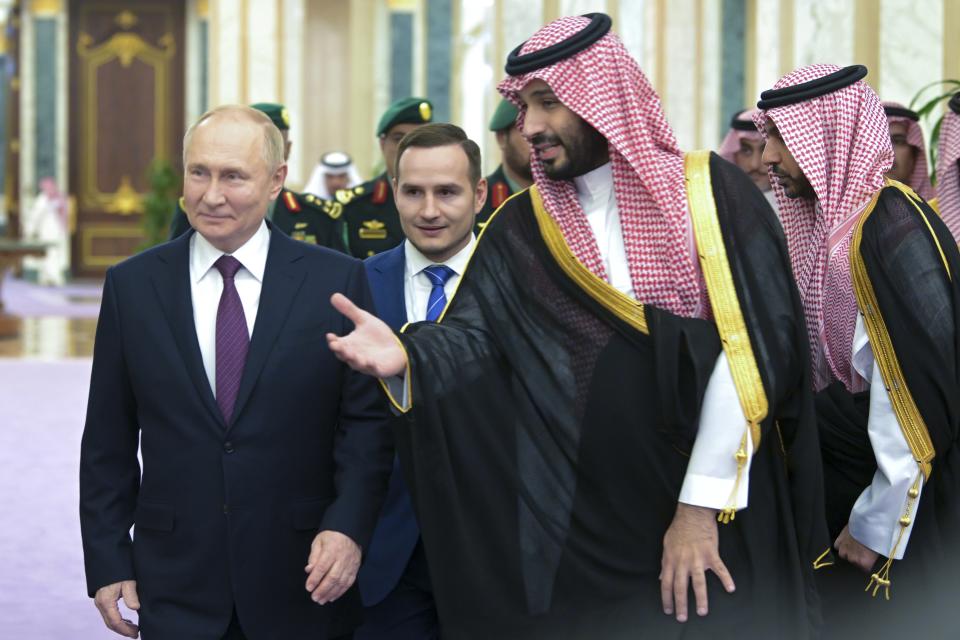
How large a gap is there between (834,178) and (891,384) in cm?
52

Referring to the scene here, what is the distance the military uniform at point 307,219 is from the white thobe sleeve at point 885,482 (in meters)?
2.64

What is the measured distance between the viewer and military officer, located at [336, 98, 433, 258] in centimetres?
508

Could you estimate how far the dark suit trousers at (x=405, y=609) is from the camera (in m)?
Result: 3.00

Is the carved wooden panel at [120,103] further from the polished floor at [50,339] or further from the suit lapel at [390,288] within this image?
the suit lapel at [390,288]

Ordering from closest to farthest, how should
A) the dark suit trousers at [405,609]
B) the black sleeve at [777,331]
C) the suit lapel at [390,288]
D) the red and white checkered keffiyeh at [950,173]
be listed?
1. the black sleeve at [777,331]
2. the dark suit trousers at [405,609]
3. the suit lapel at [390,288]
4. the red and white checkered keffiyeh at [950,173]

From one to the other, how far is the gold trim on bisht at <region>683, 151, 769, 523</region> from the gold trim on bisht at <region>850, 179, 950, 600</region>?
0.64 metres

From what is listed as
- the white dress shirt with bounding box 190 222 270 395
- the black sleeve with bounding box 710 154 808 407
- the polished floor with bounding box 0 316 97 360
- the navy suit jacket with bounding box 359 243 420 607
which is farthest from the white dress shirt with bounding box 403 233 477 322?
the polished floor with bounding box 0 316 97 360

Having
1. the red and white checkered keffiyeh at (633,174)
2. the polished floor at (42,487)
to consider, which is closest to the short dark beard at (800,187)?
the red and white checkered keffiyeh at (633,174)

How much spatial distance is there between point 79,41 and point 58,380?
1396 centimetres

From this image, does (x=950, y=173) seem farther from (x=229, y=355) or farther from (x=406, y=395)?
(x=229, y=355)

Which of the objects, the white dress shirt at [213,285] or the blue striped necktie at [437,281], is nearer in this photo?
the white dress shirt at [213,285]

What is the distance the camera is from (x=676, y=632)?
248 cm

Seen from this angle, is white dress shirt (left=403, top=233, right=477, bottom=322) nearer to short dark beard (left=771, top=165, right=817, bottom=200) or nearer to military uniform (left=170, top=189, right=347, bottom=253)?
short dark beard (left=771, top=165, right=817, bottom=200)

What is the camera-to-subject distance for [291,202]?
5.32 m
